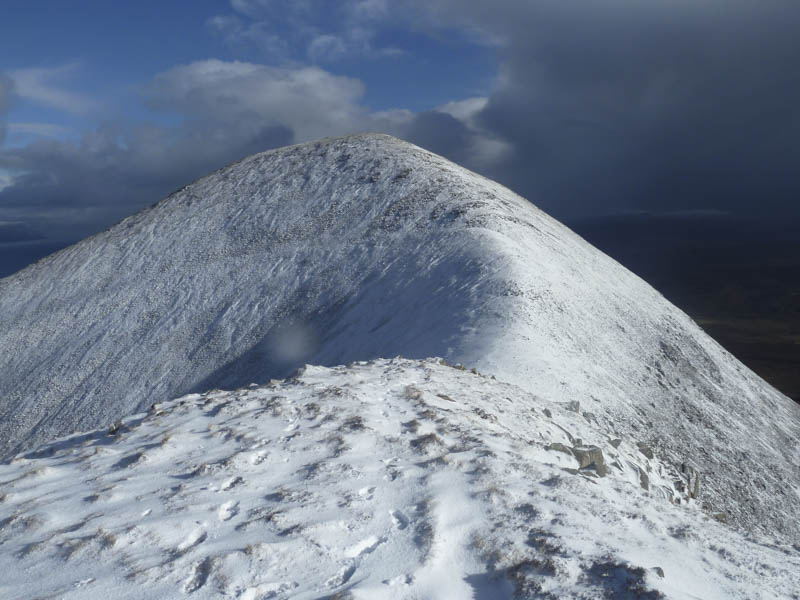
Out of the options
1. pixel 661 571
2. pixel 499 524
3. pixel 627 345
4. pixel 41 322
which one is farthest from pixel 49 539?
pixel 41 322

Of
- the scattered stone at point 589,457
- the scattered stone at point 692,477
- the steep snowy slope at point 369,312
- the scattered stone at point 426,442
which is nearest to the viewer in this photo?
the scattered stone at point 426,442

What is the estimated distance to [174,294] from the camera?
32656 millimetres

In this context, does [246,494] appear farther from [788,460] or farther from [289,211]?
[289,211]

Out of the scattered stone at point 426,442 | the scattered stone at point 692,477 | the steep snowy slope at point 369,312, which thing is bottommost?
the scattered stone at point 426,442

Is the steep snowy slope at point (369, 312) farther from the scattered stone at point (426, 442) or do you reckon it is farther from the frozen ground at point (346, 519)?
the scattered stone at point (426, 442)

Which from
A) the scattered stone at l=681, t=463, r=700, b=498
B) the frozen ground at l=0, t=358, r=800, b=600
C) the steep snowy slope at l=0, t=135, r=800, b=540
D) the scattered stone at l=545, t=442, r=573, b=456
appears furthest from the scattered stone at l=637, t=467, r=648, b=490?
the scattered stone at l=681, t=463, r=700, b=498

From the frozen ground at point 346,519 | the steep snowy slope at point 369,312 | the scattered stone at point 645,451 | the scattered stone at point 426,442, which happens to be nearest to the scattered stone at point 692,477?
the steep snowy slope at point 369,312

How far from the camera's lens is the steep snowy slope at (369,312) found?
16.3m

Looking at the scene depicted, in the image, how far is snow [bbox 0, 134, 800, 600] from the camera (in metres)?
4.99

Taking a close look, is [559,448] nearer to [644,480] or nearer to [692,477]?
[644,480]

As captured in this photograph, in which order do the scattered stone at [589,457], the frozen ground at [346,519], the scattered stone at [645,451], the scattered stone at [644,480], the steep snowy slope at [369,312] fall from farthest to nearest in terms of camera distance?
the steep snowy slope at [369,312] < the scattered stone at [645,451] < the scattered stone at [644,480] < the scattered stone at [589,457] < the frozen ground at [346,519]

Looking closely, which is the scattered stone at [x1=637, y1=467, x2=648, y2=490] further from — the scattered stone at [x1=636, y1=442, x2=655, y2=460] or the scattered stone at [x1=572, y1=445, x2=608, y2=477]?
the scattered stone at [x1=636, y1=442, x2=655, y2=460]

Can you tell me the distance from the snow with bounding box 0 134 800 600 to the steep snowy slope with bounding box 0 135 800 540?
0.14 metres

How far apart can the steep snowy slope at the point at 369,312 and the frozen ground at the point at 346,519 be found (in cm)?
558
